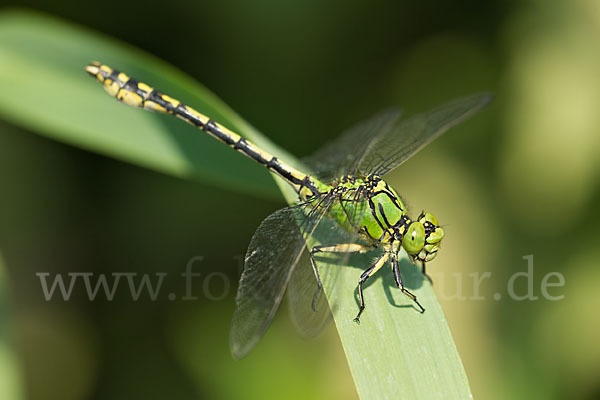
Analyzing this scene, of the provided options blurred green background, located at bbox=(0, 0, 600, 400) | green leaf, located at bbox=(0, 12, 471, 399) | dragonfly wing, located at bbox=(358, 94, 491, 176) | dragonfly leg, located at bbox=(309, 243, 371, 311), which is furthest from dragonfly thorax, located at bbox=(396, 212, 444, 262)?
blurred green background, located at bbox=(0, 0, 600, 400)

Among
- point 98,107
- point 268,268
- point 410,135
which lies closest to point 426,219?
point 410,135

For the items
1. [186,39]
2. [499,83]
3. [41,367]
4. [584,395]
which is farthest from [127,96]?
[584,395]

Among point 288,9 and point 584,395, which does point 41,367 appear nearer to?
point 288,9

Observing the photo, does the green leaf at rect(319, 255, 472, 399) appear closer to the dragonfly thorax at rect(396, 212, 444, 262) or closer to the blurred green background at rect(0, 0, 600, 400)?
the dragonfly thorax at rect(396, 212, 444, 262)

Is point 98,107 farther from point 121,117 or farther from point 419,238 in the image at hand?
point 419,238

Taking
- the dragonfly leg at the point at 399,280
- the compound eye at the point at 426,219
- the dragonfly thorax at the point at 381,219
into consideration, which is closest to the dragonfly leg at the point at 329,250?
the dragonfly thorax at the point at 381,219
